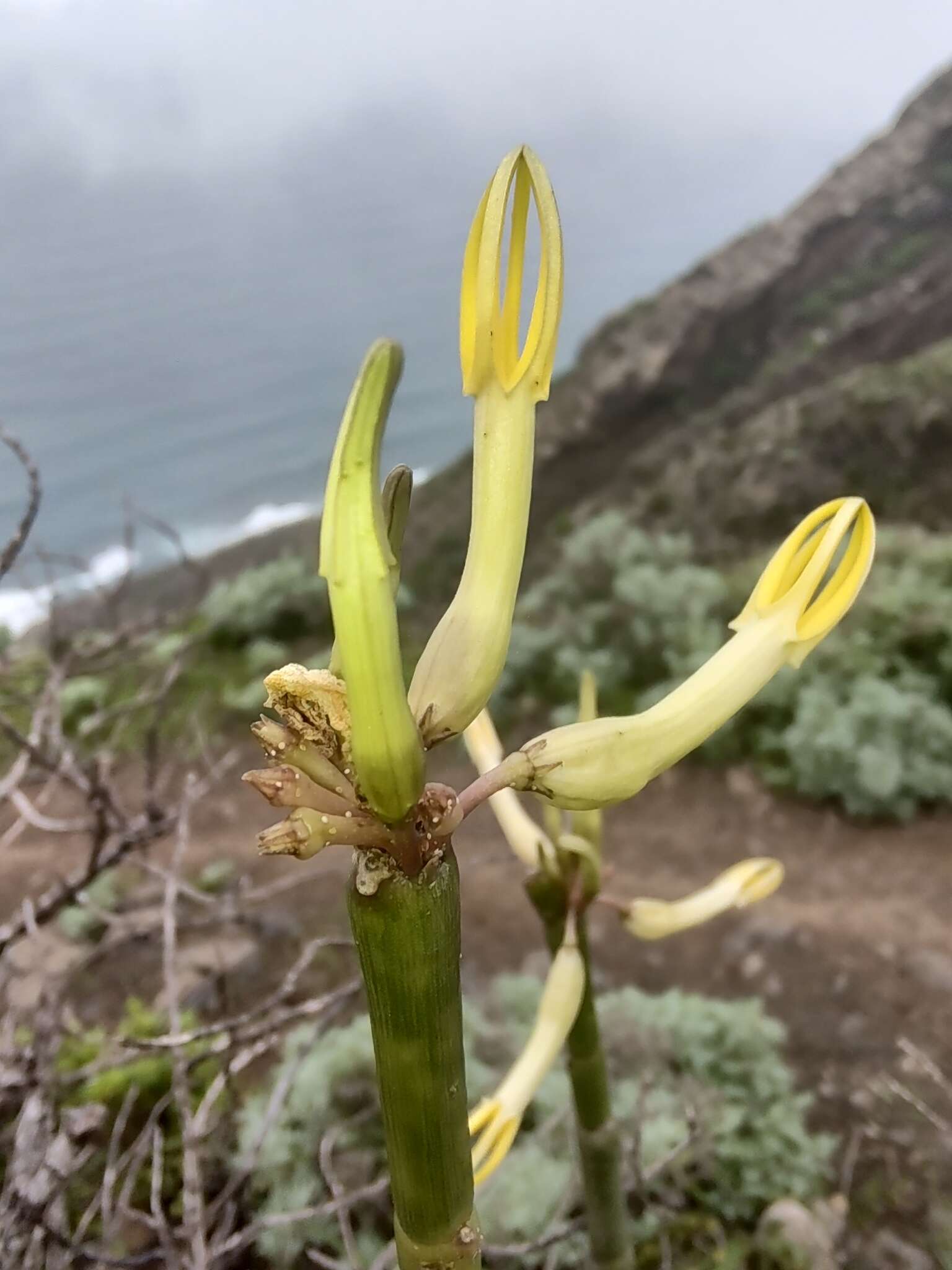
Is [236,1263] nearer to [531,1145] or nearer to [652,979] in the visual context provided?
[531,1145]

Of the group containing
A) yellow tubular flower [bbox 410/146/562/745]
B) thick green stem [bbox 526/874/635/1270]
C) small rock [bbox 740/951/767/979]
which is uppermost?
yellow tubular flower [bbox 410/146/562/745]

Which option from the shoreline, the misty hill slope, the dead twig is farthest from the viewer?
the shoreline

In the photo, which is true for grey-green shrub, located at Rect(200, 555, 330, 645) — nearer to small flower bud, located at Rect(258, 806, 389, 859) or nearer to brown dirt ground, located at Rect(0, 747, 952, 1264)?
brown dirt ground, located at Rect(0, 747, 952, 1264)

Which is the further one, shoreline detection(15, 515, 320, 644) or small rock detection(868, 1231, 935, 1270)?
shoreline detection(15, 515, 320, 644)

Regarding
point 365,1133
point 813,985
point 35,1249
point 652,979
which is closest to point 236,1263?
point 365,1133

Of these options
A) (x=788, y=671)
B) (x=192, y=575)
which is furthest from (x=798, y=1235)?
(x=192, y=575)

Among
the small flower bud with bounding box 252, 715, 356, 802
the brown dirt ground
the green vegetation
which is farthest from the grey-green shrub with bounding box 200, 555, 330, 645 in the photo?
the small flower bud with bounding box 252, 715, 356, 802

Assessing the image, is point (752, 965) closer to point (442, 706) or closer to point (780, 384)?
point (442, 706)
